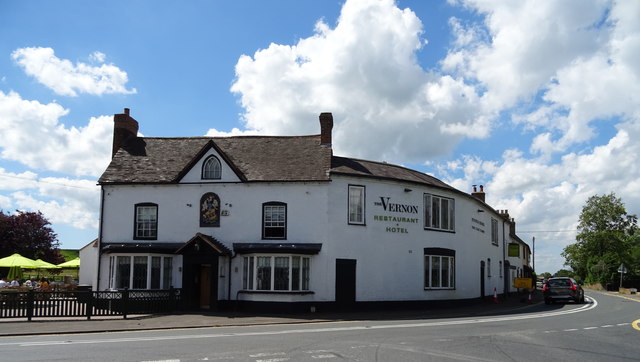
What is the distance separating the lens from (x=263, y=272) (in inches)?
983

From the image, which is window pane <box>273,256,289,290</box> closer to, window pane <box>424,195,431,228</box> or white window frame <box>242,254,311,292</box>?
white window frame <box>242,254,311,292</box>

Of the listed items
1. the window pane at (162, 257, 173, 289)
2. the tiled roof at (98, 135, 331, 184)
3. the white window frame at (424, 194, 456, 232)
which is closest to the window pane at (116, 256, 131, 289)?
the window pane at (162, 257, 173, 289)

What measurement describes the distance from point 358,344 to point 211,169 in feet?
50.7

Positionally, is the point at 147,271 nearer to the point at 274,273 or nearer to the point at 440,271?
the point at 274,273

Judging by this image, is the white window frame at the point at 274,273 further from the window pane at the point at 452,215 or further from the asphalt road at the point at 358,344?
the window pane at the point at 452,215

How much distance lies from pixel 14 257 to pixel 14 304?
1302cm

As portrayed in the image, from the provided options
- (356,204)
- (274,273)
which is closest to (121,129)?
(274,273)

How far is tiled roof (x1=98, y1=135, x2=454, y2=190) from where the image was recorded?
2627 centimetres

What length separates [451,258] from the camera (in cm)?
2952

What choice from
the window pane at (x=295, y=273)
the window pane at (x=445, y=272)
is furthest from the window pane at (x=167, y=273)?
the window pane at (x=445, y=272)

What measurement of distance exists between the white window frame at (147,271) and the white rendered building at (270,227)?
5 centimetres

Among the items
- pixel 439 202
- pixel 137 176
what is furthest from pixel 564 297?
pixel 137 176

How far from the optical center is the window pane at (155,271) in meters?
25.8

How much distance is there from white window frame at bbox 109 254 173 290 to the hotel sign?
404 inches
